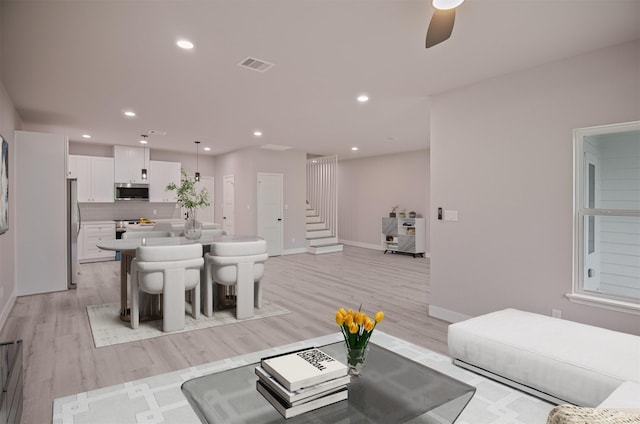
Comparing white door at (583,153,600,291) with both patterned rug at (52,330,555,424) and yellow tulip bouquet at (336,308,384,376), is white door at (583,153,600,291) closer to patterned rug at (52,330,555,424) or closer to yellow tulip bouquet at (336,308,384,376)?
patterned rug at (52,330,555,424)

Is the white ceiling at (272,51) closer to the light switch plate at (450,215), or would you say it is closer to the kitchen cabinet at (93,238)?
the light switch plate at (450,215)

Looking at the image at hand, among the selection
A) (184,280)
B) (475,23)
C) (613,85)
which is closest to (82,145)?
(184,280)

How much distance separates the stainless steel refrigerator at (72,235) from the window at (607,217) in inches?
251

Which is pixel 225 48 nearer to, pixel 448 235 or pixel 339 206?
pixel 448 235

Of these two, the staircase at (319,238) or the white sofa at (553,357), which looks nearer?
the white sofa at (553,357)

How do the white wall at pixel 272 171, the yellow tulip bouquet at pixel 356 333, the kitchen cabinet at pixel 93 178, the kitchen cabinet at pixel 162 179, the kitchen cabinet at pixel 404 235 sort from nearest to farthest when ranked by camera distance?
the yellow tulip bouquet at pixel 356 333, the kitchen cabinet at pixel 93 178, the white wall at pixel 272 171, the kitchen cabinet at pixel 162 179, the kitchen cabinet at pixel 404 235

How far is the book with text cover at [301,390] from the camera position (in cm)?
152

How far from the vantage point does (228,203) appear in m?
9.41

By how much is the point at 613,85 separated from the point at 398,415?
3092mm

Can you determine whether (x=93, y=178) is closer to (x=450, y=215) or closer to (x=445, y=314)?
(x=450, y=215)

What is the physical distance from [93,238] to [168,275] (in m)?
5.30

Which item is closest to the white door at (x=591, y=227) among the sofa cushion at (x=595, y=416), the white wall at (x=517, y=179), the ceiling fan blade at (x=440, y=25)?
the white wall at (x=517, y=179)

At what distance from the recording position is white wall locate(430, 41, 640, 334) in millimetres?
2941

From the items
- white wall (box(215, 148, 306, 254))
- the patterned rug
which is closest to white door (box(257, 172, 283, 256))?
white wall (box(215, 148, 306, 254))
